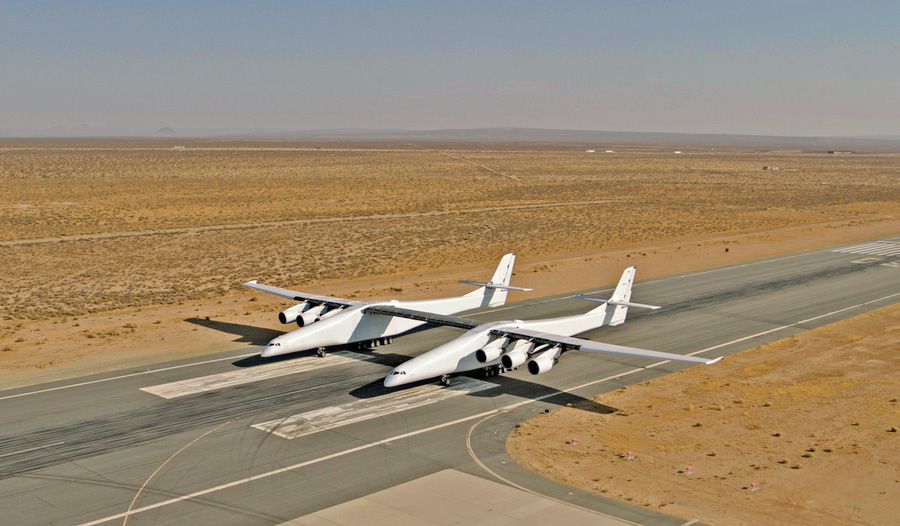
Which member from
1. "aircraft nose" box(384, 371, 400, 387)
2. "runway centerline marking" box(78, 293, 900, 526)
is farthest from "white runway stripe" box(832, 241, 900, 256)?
"aircraft nose" box(384, 371, 400, 387)

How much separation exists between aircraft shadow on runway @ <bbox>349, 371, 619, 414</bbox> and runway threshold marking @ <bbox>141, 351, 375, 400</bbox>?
4.49 metres

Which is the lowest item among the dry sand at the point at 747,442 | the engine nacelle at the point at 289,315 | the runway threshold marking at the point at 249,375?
the dry sand at the point at 747,442

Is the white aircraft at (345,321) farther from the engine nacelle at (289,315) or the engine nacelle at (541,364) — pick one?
the engine nacelle at (541,364)

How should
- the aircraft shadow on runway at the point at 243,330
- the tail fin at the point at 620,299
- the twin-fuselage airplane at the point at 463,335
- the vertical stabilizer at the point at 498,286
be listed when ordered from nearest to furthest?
1. the twin-fuselage airplane at the point at 463,335
2. the tail fin at the point at 620,299
3. the aircraft shadow on runway at the point at 243,330
4. the vertical stabilizer at the point at 498,286

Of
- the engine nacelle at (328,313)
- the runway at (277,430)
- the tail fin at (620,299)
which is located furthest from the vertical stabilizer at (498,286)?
the engine nacelle at (328,313)

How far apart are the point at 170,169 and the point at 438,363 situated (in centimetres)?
16370

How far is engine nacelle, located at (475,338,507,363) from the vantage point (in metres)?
33.2

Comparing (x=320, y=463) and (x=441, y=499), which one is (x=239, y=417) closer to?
(x=320, y=463)

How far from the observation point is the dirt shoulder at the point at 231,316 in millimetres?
37688

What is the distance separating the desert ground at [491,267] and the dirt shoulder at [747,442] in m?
0.11

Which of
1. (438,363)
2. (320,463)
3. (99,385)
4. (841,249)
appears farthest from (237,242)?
(841,249)

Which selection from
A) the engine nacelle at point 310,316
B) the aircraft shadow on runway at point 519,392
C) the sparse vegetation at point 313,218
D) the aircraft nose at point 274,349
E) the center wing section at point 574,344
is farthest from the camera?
the sparse vegetation at point 313,218

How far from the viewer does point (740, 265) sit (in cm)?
6744

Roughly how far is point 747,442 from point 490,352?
11647 millimetres
